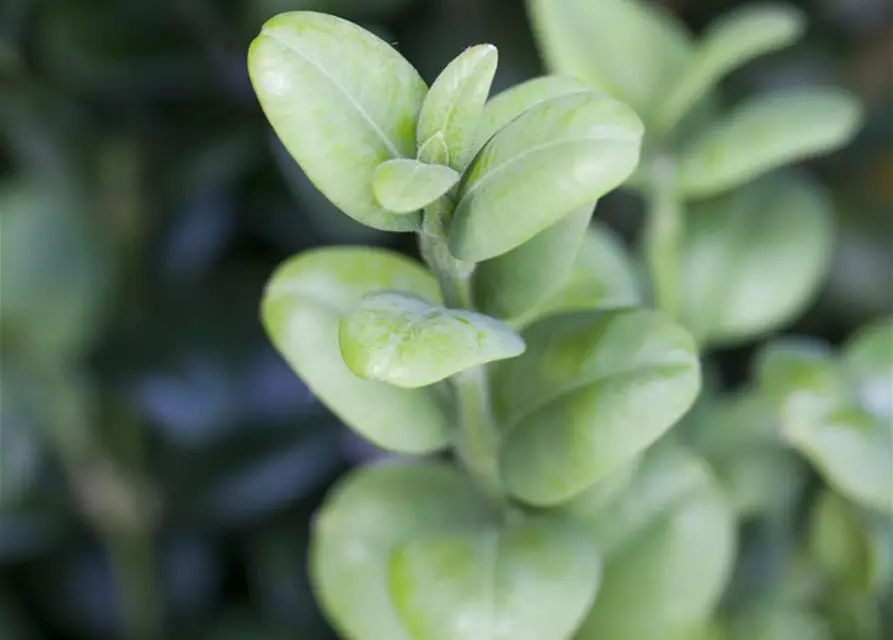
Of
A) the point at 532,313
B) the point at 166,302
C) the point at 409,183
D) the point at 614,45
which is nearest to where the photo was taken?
the point at 409,183

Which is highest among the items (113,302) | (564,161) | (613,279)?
(564,161)

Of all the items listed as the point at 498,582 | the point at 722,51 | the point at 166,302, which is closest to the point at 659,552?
the point at 498,582

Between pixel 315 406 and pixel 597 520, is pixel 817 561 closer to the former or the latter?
pixel 597 520

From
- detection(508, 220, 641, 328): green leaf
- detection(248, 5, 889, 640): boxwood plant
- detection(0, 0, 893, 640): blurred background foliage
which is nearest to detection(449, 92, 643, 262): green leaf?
detection(248, 5, 889, 640): boxwood plant

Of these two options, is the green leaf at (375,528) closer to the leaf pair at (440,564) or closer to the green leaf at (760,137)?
the leaf pair at (440,564)

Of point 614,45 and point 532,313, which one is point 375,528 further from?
point 614,45

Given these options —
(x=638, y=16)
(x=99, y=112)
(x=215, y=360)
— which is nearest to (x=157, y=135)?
(x=99, y=112)
